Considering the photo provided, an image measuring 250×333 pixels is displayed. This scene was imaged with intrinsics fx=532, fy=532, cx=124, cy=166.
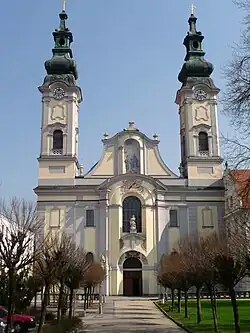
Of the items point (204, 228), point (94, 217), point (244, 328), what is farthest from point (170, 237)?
point (244, 328)

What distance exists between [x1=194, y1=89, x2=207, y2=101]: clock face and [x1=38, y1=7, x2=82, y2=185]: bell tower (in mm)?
14210

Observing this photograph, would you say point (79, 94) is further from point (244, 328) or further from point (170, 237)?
point (244, 328)

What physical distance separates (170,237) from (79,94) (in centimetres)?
2050

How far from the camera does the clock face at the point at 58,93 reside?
62934 millimetres

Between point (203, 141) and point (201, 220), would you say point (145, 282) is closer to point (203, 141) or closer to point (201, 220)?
point (201, 220)

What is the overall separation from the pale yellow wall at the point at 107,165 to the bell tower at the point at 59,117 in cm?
273

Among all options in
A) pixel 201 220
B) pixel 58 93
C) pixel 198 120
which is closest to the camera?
pixel 201 220

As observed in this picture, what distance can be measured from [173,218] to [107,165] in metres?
9.77

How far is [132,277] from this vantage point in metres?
58.6

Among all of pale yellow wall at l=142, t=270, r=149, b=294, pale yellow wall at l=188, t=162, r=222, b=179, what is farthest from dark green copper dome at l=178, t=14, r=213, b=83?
pale yellow wall at l=142, t=270, r=149, b=294

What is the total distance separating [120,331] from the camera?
25.4 metres

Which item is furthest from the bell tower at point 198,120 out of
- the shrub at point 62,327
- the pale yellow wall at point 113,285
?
the shrub at point 62,327

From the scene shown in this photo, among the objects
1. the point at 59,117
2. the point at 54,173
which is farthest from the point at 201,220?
the point at 59,117

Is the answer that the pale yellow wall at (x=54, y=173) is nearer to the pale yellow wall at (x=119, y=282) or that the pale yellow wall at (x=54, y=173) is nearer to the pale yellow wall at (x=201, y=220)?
the pale yellow wall at (x=119, y=282)
